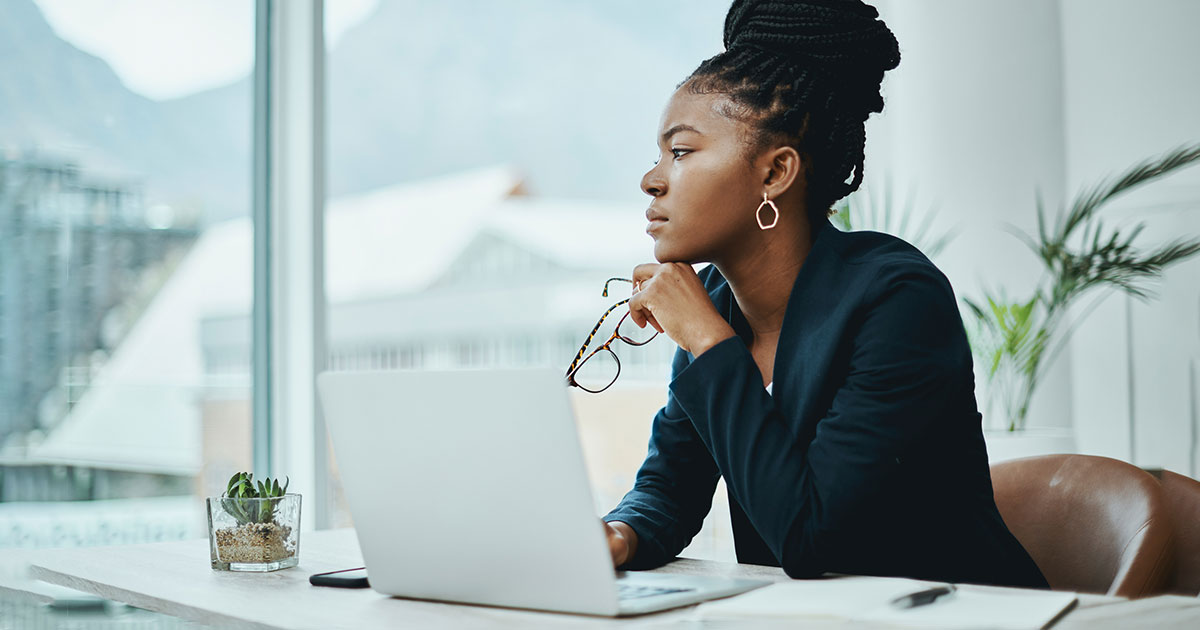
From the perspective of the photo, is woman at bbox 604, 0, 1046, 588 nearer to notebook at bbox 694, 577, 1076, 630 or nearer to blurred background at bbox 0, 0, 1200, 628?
notebook at bbox 694, 577, 1076, 630

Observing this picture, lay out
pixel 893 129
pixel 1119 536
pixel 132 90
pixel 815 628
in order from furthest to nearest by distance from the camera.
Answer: pixel 893 129 < pixel 132 90 < pixel 1119 536 < pixel 815 628

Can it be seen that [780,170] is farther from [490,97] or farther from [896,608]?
[490,97]

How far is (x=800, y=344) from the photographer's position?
1306mm

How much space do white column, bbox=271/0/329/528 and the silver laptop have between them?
186cm

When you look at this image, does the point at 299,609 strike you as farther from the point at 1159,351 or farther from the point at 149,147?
the point at 1159,351

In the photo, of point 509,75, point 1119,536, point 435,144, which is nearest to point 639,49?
point 509,75

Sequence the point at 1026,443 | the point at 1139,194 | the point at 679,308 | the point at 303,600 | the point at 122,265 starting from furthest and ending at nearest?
1. the point at 1139,194
2. the point at 1026,443
3. the point at 122,265
4. the point at 679,308
5. the point at 303,600

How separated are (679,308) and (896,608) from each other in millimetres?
497

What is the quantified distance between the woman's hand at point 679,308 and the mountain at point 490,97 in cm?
168

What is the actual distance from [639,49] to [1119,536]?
2.49 metres

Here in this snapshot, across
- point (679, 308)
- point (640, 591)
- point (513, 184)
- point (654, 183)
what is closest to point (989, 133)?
point (513, 184)

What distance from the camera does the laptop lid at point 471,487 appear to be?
0.89 metres

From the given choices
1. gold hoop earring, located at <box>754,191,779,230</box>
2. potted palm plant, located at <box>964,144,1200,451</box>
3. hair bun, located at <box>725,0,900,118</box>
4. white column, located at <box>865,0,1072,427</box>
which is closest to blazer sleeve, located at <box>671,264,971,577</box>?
gold hoop earring, located at <box>754,191,779,230</box>

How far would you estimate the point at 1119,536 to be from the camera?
1.37 m
